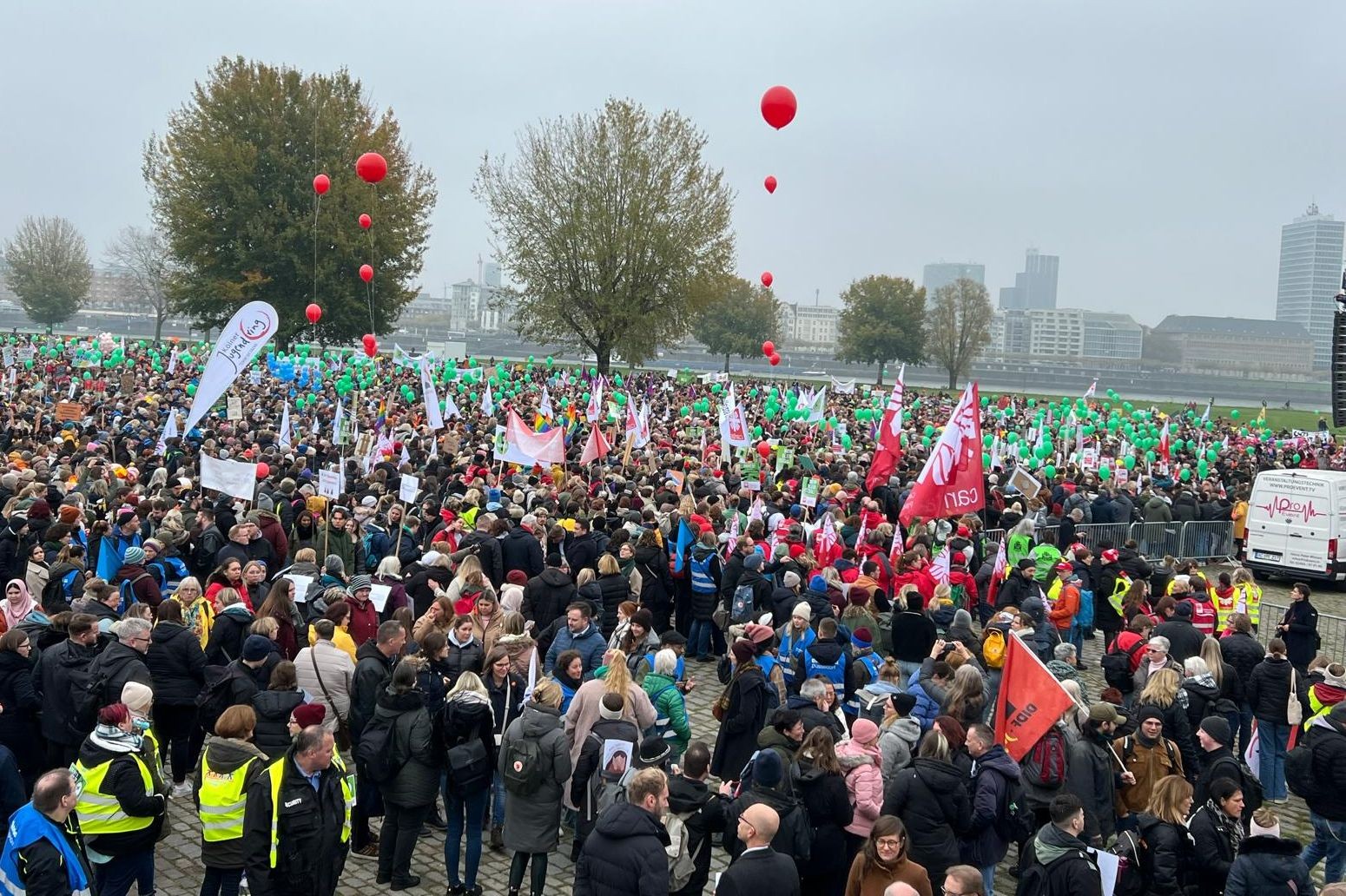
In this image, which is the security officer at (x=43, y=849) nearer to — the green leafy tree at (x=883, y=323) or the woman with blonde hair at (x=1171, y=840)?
the woman with blonde hair at (x=1171, y=840)

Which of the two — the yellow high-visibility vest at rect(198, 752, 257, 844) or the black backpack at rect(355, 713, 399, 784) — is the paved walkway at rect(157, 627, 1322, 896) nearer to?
the black backpack at rect(355, 713, 399, 784)

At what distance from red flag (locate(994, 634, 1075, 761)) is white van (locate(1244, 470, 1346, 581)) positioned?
16.0 m

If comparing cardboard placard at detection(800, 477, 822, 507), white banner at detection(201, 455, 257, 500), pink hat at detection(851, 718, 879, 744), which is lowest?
pink hat at detection(851, 718, 879, 744)

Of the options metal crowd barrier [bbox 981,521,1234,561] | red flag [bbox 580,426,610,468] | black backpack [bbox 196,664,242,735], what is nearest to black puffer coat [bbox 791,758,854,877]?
black backpack [bbox 196,664,242,735]

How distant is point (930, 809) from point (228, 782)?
13.5 ft

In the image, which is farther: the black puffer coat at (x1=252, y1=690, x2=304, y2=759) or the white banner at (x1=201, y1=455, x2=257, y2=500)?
the white banner at (x1=201, y1=455, x2=257, y2=500)

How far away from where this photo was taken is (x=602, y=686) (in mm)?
7883

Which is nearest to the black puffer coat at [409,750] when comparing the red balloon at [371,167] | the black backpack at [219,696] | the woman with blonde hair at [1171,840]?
the black backpack at [219,696]

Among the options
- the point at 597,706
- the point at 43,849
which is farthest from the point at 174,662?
the point at 597,706

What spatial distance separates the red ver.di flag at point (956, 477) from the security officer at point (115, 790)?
9336 mm

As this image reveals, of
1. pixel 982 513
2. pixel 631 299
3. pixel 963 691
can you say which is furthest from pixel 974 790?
pixel 631 299

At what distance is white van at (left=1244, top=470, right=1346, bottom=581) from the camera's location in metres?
20.9

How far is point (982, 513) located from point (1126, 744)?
12.0m

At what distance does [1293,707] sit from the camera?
32.4 feet
